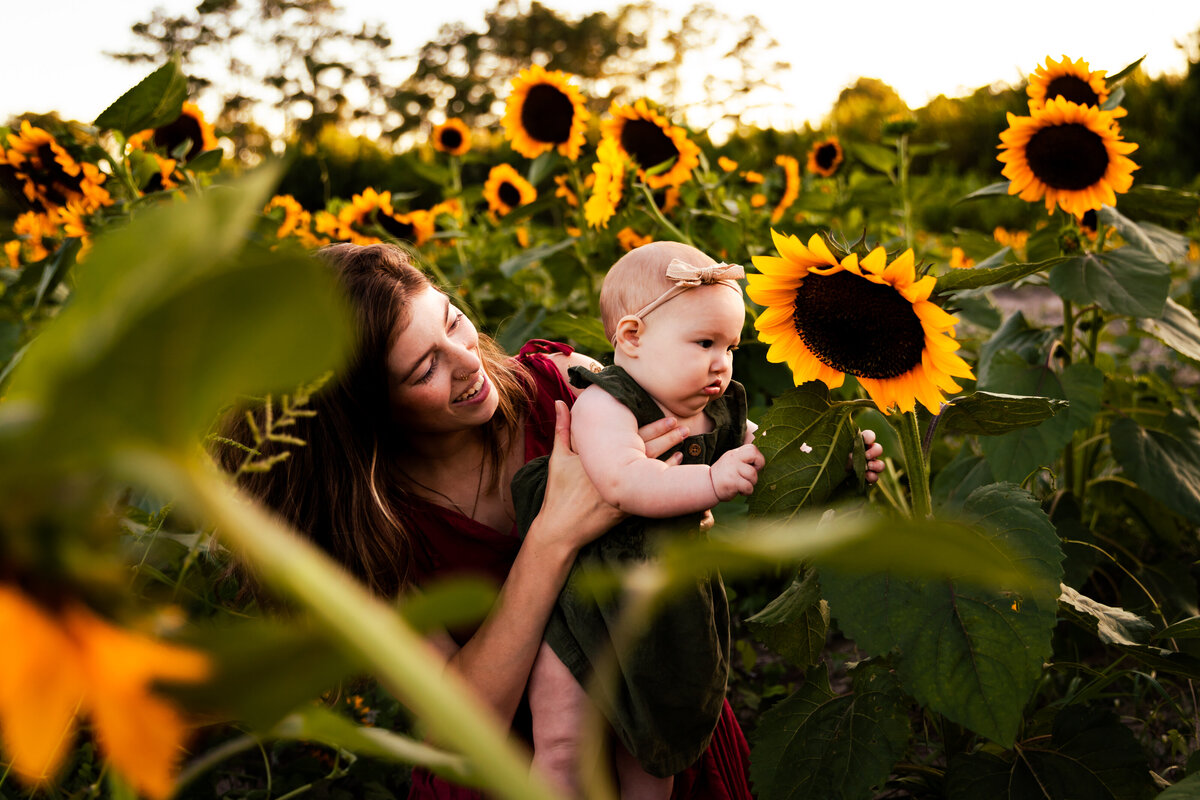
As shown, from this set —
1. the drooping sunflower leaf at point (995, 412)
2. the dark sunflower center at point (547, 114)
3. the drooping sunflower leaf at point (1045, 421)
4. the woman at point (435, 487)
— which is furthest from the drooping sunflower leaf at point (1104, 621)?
the dark sunflower center at point (547, 114)

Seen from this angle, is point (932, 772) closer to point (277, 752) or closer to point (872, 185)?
point (277, 752)

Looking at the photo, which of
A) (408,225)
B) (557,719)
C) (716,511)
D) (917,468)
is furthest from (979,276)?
(408,225)

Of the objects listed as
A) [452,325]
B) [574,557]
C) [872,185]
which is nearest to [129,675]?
[574,557]

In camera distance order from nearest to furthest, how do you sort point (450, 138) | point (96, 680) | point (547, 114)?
point (96, 680) < point (547, 114) < point (450, 138)

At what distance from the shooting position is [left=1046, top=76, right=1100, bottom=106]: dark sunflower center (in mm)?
1869

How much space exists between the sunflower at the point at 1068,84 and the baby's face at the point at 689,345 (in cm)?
103

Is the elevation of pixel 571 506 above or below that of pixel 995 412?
below

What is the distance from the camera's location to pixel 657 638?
117cm

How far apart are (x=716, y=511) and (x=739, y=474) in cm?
88

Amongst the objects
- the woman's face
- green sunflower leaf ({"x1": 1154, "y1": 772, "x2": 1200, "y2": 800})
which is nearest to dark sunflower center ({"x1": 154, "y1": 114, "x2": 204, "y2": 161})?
the woman's face

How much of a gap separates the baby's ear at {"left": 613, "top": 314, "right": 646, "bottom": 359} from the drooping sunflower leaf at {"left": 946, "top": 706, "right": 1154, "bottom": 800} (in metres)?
0.73

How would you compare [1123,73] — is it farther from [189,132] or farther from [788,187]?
[189,132]

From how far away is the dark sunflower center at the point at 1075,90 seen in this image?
6.13ft

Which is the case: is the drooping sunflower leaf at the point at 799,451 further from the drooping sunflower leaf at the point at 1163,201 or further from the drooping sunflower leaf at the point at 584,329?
the drooping sunflower leaf at the point at 1163,201
